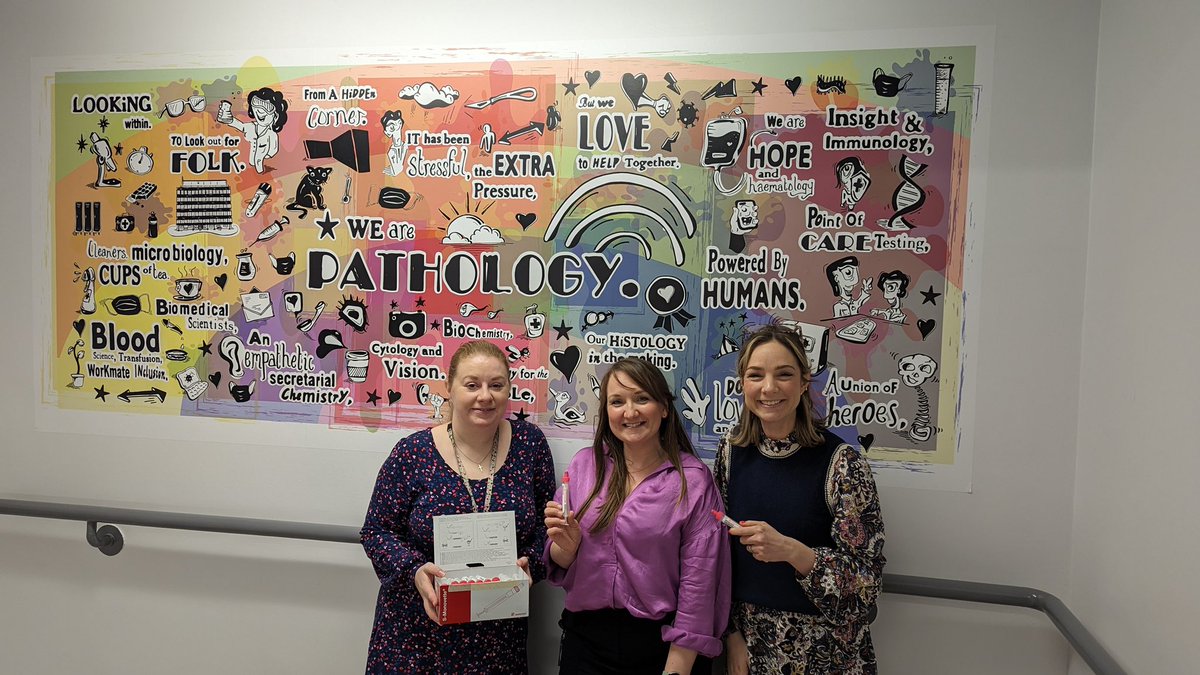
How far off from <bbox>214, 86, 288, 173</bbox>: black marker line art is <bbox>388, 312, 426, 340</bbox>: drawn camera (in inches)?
25.4

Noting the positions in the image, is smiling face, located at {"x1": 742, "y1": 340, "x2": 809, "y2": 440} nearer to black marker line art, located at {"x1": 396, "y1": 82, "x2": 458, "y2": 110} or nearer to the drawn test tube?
the drawn test tube

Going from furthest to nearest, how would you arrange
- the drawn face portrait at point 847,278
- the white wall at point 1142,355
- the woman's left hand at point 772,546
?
the drawn face portrait at point 847,278
the woman's left hand at point 772,546
the white wall at point 1142,355

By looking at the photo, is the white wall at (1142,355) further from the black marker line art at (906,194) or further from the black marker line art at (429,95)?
the black marker line art at (429,95)

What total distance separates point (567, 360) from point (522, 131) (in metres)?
0.68

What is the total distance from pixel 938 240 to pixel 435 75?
1510mm

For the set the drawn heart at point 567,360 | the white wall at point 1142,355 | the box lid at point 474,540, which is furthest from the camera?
the drawn heart at point 567,360

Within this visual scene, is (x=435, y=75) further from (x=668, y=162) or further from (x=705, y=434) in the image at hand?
(x=705, y=434)

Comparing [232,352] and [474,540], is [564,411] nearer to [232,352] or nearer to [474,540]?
[474,540]

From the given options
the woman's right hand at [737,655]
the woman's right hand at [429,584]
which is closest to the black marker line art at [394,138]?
the woman's right hand at [429,584]

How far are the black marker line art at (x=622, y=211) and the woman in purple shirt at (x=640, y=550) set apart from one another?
16.4 inches

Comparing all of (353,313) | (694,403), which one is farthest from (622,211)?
(353,313)

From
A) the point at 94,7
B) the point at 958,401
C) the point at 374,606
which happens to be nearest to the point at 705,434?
the point at 958,401

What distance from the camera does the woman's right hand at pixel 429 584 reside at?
75.9 inches

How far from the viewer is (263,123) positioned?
2.40 metres
